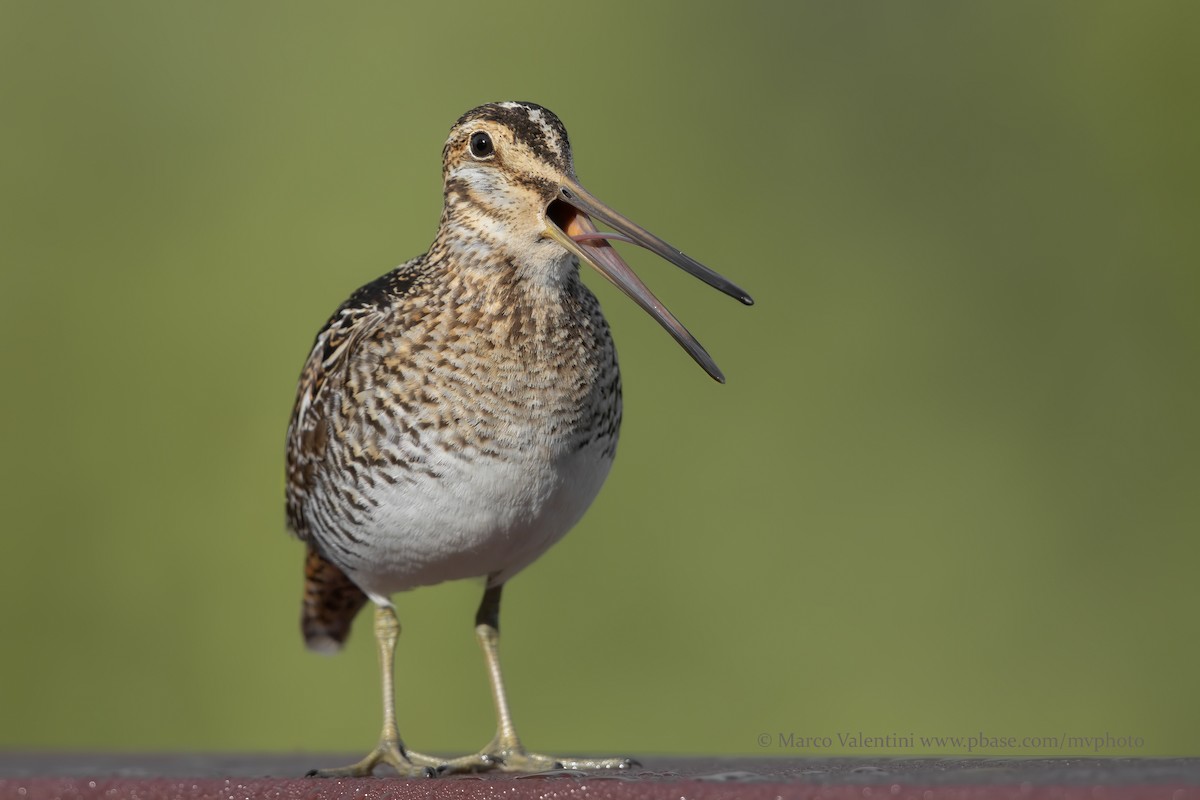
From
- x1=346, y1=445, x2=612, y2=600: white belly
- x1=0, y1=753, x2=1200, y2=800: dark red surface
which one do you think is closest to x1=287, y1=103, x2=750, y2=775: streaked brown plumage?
x1=346, y1=445, x2=612, y2=600: white belly

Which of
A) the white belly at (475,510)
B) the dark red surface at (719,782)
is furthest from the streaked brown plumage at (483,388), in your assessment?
the dark red surface at (719,782)

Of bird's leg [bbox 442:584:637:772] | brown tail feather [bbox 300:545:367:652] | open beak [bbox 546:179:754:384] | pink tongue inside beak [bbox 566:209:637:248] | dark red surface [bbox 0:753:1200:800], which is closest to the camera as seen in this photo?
dark red surface [bbox 0:753:1200:800]

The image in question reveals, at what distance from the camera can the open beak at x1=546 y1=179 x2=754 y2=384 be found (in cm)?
377

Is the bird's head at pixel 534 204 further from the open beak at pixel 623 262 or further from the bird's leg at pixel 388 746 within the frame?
the bird's leg at pixel 388 746

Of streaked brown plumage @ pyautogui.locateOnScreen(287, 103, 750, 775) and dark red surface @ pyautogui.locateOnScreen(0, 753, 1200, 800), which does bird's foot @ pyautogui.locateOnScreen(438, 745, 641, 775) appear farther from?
dark red surface @ pyautogui.locateOnScreen(0, 753, 1200, 800)

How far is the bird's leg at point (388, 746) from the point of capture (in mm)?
4000

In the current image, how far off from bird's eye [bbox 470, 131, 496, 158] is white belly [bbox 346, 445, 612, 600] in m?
0.64

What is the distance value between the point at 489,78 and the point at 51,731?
3.07m

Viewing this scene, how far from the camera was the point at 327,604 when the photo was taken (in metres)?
4.91

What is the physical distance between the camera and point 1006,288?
786 cm

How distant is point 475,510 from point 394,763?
63cm

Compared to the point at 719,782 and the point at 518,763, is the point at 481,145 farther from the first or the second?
the point at 719,782

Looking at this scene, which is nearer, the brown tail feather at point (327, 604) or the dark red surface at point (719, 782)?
the dark red surface at point (719, 782)

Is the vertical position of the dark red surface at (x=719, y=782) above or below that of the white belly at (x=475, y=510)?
below
